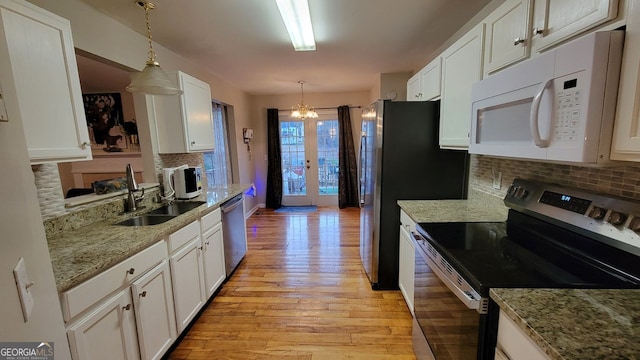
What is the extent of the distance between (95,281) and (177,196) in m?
1.43

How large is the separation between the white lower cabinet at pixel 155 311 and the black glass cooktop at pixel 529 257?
1683 mm

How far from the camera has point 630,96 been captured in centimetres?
81

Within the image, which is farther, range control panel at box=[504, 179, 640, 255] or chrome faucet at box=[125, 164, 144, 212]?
chrome faucet at box=[125, 164, 144, 212]

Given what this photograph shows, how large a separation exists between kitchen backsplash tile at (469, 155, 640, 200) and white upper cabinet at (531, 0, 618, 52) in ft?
1.73

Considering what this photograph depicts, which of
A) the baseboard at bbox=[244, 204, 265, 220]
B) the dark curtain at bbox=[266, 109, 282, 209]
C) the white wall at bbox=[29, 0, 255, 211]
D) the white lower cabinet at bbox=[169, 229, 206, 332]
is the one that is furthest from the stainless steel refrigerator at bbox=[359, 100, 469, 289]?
the dark curtain at bbox=[266, 109, 282, 209]

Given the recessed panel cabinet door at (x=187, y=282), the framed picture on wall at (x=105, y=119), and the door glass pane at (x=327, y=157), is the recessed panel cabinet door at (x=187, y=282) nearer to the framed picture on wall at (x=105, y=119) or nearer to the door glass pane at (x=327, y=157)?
the framed picture on wall at (x=105, y=119)

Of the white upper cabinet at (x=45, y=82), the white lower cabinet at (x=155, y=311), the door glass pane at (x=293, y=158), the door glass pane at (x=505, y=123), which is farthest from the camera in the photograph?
the door glass pane at (x=293, y=158)

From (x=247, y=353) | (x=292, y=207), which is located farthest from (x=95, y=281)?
(x=292, y=207)

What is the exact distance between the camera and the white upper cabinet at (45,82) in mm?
1235

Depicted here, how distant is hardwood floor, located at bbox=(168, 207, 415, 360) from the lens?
1.83 metres

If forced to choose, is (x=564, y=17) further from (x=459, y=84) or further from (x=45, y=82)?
(x=45, y=82)

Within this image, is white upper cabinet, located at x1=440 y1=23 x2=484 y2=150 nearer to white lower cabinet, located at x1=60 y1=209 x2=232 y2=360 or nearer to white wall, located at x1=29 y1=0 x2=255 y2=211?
white lower cabinet, located at x1=60 y1=209 x2=232 y2=360

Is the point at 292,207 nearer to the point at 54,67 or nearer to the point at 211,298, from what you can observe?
the point at 211,298

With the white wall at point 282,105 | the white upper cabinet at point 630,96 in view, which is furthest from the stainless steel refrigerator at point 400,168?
the white wall at point 282,105
